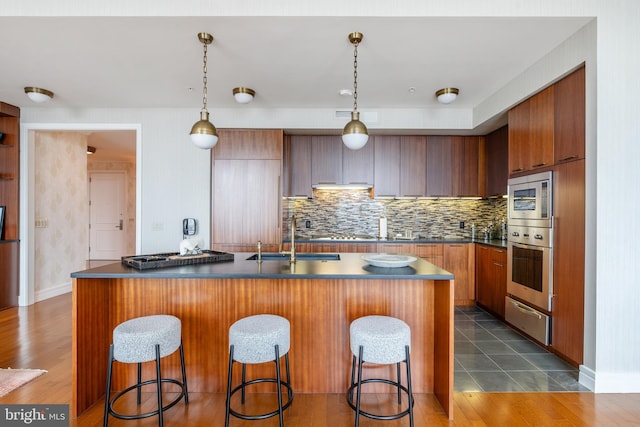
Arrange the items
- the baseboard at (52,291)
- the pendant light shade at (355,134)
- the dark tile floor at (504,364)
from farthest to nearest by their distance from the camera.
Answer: the baseboard at (52,291) → the pendant light shade at (355,134) → the dark tile floor at (504,364)

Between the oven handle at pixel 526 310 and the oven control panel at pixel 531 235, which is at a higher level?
the oven control panel at pixel 531 235

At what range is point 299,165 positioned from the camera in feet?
15.1

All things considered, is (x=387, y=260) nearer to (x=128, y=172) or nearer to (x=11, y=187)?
(x=11, y=187)

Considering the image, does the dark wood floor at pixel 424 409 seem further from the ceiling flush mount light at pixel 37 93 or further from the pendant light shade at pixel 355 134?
the ceiling flush mount light at pixel 37 93

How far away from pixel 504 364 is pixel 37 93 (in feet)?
17.6

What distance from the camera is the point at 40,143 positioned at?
4.57 metres

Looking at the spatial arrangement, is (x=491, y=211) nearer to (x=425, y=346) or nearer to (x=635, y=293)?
(x=635, y=293)

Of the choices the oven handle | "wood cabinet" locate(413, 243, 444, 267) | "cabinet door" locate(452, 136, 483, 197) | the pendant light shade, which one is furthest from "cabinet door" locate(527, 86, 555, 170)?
the pendant light shade

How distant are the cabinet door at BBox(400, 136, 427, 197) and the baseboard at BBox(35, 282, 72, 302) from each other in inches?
207

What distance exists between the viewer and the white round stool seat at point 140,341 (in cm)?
177

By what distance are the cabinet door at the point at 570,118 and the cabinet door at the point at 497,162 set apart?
4.22ft

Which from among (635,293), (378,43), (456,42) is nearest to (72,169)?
(378,43)

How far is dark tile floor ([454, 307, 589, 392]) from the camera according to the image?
7.81ft

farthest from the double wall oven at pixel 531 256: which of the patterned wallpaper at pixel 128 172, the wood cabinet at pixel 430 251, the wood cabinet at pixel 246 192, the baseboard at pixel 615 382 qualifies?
the patterned wallpaper at pixel 128 172
